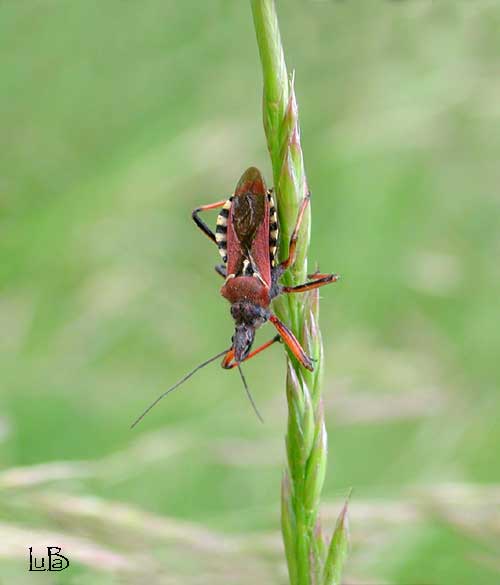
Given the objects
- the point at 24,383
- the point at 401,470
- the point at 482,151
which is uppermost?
the point at 482,151

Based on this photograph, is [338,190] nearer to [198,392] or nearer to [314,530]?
[198,392]

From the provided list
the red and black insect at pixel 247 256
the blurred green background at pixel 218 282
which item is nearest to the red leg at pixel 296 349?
the blurred green background at pixel 218 282

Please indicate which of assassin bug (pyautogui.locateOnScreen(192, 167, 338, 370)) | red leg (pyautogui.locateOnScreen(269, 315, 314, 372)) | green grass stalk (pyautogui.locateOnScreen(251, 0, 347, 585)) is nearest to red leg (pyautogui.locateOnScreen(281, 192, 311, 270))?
green grass stalk (pyautogui.locateOnScreen(251, 0, 347, 585))

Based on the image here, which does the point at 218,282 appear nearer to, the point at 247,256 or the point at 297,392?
the point at 247,256

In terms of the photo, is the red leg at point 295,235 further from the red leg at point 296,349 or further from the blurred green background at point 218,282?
the blurred green background at point 218,282

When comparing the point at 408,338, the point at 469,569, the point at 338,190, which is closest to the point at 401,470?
the point at 469,569

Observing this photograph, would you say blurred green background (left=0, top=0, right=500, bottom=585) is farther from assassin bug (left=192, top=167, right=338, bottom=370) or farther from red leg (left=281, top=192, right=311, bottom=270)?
red leg (left=281, top=192, right=311, bottom=270)
